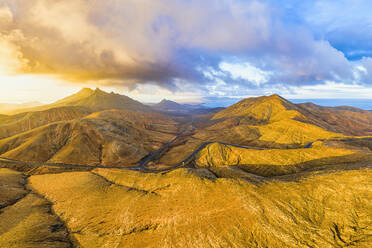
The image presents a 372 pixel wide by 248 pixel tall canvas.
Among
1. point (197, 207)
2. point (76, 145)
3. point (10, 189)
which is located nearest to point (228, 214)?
point (197, 207)

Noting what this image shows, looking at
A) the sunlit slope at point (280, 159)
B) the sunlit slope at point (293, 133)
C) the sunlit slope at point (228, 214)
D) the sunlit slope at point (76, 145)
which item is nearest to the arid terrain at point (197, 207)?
the sunlit slope at point (228, 214)

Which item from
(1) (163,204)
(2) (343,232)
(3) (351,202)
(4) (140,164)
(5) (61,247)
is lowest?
(4) (140,164)

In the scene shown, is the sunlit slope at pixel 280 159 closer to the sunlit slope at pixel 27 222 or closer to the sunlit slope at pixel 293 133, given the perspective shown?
the sunlit slope at pixel 293 133


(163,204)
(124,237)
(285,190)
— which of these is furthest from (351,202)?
(124,237)

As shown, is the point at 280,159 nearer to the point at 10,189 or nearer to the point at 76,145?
the point at 10,189

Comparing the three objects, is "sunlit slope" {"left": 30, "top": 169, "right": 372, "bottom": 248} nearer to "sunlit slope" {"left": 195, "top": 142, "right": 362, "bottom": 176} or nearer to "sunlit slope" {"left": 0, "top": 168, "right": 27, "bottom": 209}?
"sunlit slope" {"left": 0, "top": 168, "right": 27, "bottom": 209}

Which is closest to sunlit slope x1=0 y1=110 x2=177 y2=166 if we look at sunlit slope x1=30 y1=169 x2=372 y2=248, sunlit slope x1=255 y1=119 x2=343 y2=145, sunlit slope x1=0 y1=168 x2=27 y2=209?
sunlit slope x1=0 y1=168 x2=27 y2=209

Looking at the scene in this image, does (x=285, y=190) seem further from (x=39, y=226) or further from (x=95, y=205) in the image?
(x=39, y=226)
